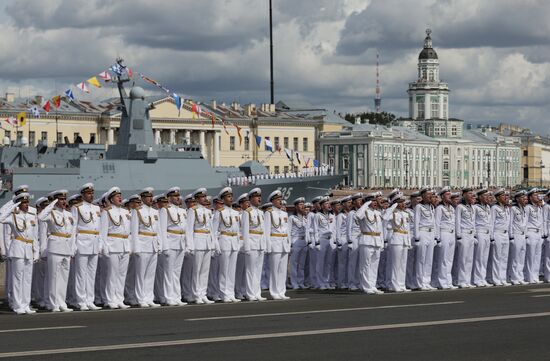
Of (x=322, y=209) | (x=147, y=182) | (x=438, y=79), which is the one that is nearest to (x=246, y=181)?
(x=147, y=182)

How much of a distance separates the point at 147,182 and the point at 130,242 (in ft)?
123

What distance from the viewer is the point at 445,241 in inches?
858

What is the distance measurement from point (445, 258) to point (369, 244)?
1.85 meters

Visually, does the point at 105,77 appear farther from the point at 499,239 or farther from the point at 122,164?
the point at 499,239

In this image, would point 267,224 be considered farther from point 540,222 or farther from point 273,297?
point 540,222

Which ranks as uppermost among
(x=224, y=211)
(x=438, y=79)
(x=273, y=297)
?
(x=438, y=79)

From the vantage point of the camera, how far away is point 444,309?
16.3 metres

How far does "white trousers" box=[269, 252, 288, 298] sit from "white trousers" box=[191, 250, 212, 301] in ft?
3.74

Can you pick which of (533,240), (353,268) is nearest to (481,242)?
(533,240)

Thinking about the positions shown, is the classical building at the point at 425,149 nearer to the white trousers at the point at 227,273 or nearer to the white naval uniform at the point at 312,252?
the white naval uniform at the point at 312,252

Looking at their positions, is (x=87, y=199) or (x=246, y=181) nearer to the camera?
(x=87, y=199)

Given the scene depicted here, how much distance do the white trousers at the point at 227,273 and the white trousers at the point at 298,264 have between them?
369 centimetres

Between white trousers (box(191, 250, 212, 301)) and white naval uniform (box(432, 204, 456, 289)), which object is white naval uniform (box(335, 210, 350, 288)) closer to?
white naval uniform (box(432, 204, 456, 289))

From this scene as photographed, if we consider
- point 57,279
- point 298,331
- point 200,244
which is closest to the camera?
point 298,331
